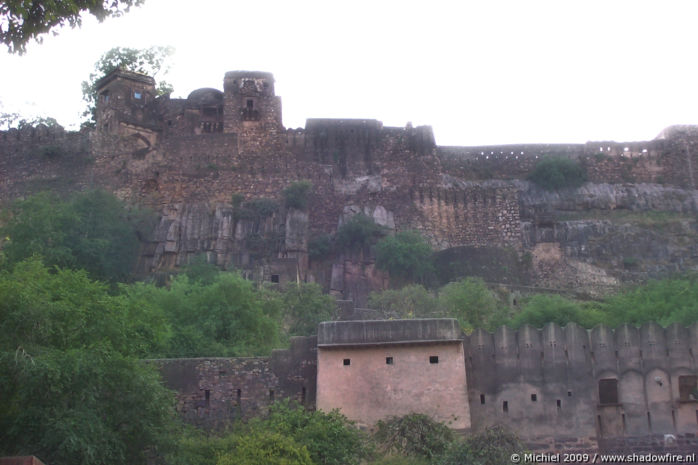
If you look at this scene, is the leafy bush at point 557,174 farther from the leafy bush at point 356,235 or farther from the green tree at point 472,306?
the green tree at point 472,306

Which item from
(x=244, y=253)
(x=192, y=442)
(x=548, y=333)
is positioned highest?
(x=244, y=253)

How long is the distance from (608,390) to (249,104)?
23.6 m

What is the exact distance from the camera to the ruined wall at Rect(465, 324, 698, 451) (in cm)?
2417

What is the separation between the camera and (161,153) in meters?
44.5

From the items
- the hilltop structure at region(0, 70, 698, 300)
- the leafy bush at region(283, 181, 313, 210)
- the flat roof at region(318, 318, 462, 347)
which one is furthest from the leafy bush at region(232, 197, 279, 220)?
the flat roof at region(318, 318, 462, 347)

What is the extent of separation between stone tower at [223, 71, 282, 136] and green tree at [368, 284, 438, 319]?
10000 millimetres

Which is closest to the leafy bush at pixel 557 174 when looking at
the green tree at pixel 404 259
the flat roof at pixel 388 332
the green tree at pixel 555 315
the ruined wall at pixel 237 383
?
the green tree at pixel 404 259

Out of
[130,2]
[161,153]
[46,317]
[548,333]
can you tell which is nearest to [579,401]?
[548,333]

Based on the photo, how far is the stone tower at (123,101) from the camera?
44.7 metres

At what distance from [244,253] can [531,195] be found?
11.5 metres

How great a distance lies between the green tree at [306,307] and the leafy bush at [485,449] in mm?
12104

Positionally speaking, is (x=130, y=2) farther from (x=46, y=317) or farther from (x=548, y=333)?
(x=548, y=333)

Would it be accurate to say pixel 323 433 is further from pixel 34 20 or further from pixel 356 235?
pixel 356 235

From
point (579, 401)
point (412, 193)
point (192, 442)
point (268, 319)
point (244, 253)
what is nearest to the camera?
point (192, 442)
